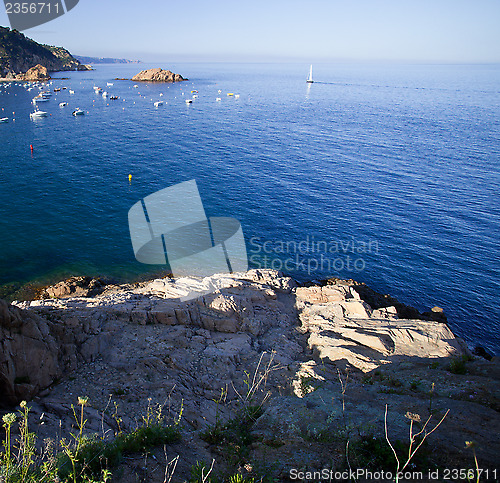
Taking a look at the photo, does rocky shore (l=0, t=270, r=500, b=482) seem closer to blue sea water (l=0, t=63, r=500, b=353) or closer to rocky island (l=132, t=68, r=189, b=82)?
blue sea water (l=0, t=63, r=500, b=353)

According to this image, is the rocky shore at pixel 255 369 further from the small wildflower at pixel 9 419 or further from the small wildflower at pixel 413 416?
the small wildflower at pixel 9 419

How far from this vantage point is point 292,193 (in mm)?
45500

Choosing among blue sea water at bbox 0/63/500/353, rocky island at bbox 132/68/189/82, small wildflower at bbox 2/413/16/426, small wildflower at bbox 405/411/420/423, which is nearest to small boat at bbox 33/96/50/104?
blue sea water at bbox 0/63/500/353

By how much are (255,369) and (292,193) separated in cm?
3179

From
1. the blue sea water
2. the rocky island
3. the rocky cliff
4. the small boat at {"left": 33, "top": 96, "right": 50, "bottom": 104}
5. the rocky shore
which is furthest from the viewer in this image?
the rocky island

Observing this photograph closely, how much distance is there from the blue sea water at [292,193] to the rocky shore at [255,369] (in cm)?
841

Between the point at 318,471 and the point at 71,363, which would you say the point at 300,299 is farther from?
the point at 318,471

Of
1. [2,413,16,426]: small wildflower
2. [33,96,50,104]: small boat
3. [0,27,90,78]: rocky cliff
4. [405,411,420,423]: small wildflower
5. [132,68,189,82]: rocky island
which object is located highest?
[0,27,90,78]: rocky cliff

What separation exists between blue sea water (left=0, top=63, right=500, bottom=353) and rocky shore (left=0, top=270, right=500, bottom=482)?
8.41m

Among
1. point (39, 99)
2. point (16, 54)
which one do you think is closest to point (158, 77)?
point (16, 54)

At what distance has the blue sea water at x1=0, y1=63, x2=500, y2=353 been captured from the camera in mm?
30391

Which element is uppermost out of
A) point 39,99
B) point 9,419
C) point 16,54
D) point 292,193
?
point 16,54

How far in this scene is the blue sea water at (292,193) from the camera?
30391mm

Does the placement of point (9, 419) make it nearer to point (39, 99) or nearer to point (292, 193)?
point (292, 193)
